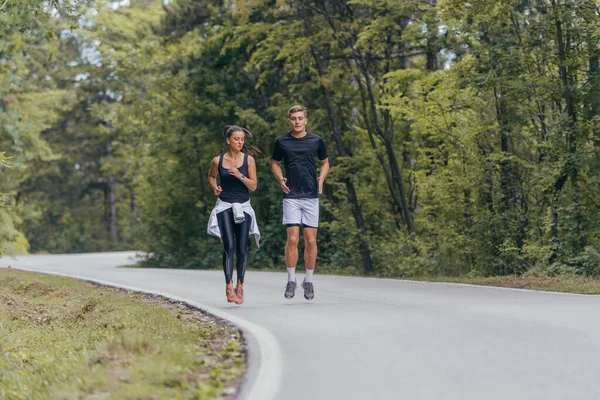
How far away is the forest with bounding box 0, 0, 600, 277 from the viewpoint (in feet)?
56.7

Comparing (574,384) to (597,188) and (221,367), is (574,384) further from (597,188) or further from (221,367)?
(597,188)

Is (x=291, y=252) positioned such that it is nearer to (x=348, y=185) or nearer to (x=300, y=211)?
(x=300, y=211)

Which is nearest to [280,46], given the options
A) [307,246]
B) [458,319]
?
[307,246]

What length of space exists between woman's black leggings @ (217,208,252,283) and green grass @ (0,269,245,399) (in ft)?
2.63

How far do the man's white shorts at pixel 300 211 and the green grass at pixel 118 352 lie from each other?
1681mm

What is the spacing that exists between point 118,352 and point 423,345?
2.55 meters

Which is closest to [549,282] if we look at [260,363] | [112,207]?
[260,363]

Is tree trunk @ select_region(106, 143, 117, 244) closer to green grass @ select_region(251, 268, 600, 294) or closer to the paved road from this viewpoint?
green grass @ select_region(251, 268, 600, 294)

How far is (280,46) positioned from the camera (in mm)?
25531

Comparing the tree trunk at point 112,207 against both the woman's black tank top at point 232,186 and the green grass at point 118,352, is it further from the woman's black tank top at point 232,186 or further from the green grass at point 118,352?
the woman's black tank top at point 232,186

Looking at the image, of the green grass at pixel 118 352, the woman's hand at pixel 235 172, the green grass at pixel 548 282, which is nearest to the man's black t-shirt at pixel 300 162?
the woman's hand at pixel 235 172

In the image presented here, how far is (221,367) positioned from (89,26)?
189ft

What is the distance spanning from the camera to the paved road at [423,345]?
21.4 feet

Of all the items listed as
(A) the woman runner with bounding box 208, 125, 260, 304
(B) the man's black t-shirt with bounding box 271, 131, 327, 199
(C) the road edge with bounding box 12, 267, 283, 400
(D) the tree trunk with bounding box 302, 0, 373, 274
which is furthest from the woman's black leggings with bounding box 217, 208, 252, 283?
(D) the tree trunk with bounding box 302, 0, 373, 274
